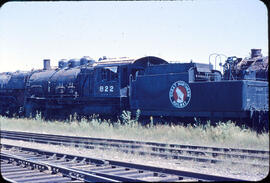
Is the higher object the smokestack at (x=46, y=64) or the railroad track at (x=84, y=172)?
the smokestack at (x=46, y=64)

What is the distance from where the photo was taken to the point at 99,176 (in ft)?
21.7

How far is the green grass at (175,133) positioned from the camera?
11.5m

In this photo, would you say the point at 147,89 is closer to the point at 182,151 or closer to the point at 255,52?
the point at 182,151

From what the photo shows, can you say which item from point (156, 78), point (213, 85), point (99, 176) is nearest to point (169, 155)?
point (99, 176)

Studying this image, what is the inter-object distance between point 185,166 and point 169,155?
102cm

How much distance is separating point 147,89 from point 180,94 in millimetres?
1738

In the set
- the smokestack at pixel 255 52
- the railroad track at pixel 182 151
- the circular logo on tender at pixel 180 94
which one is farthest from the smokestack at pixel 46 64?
the smokestack at pixel 255 52

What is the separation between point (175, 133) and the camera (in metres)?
13.4

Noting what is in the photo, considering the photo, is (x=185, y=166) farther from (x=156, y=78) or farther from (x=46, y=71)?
(x=46, y=71)

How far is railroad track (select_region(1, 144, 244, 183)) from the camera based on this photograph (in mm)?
6600

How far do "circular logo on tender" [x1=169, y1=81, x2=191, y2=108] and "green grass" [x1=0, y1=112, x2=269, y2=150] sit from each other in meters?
0.91

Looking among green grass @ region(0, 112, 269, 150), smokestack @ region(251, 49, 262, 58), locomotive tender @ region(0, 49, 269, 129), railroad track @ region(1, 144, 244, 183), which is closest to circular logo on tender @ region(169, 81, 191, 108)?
locomotive tender @ region(0, 49, 269, 129)

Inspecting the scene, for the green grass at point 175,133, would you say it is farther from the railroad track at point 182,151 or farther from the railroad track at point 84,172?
the railroad track at point 84,172

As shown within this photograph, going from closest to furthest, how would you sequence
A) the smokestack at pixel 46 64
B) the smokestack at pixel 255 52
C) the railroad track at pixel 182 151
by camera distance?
the railroad track at pixel 182 151, the smokestack at pixel 255 52, the smokestack at pixel 46 64
